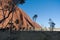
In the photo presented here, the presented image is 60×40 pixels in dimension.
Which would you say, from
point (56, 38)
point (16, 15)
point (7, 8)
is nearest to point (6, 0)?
point (7, 8)

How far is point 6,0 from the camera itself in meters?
31.2

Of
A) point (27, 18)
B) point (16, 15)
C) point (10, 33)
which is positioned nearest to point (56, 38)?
point (10, 33)

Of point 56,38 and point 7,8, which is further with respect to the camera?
point 7,8

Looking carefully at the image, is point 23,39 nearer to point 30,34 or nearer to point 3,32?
point 30,34

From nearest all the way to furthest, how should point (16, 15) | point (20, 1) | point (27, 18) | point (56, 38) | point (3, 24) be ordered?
1. point (56, 38)
2. point (20, 1)
3. point (3, 24)
4. point (16, 15)
5. point (27, 18)

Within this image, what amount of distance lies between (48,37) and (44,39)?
1.40ft

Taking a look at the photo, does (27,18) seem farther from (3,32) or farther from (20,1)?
(3,32)

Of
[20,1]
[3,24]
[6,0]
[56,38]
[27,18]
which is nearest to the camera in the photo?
[56,38]

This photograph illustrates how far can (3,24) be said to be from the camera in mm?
37281

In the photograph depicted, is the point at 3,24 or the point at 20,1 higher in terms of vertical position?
the point at 20,1

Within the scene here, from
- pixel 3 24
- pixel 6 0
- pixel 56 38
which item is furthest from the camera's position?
pixel 3 24

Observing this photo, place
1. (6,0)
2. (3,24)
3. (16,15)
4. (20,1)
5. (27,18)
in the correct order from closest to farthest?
(20,1)
(6,0)
(3,24)
(16,15)
(27,18)

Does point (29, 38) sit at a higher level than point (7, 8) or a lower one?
lower

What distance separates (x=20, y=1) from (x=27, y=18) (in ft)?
72.7
